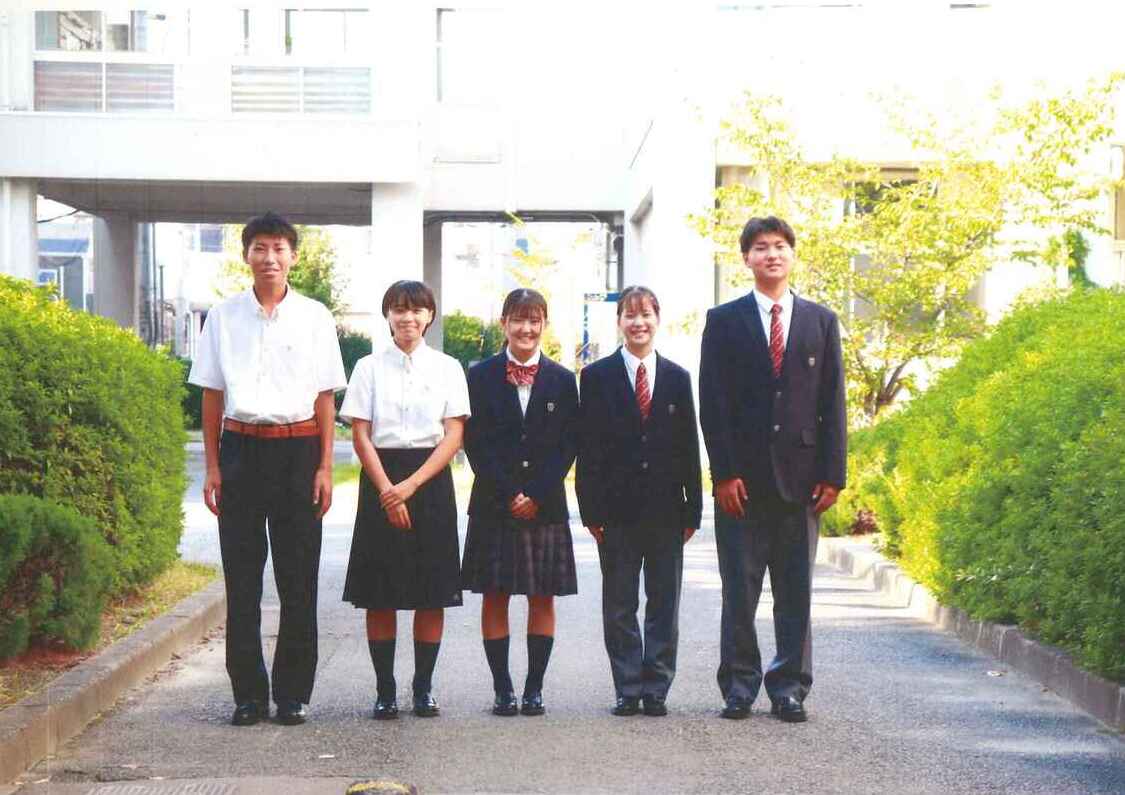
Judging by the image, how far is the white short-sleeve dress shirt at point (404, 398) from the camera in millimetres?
7441

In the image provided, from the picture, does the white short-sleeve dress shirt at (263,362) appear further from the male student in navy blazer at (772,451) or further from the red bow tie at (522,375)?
the male student in navy blazer at (772,451)

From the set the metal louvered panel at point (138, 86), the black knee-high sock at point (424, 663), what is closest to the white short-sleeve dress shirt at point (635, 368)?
the black knee-high sock at point (424, 663)

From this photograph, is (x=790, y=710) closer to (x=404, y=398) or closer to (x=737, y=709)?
(x=737, y=709)

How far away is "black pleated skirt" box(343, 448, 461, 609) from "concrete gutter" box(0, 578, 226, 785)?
1.21 meters

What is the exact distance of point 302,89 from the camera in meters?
28.8

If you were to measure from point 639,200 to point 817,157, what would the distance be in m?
7.34

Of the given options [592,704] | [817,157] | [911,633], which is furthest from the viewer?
[817,157]

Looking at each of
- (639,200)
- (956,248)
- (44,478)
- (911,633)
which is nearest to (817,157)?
(956,248)

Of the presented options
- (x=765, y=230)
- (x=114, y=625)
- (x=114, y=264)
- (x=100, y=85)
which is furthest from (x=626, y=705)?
(x=114, y=264)

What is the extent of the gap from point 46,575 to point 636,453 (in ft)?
8.86

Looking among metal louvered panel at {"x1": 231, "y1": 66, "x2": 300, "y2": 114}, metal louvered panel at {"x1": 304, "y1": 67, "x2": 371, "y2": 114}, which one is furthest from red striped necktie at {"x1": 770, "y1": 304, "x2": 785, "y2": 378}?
metal louvered panel at {"x1": 231, "y1": 66, "x2": 300, "y2": 114}

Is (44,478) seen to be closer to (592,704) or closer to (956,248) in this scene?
(592,704)

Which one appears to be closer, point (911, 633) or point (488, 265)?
point (911, 633)

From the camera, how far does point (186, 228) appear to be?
73938 millimetres
